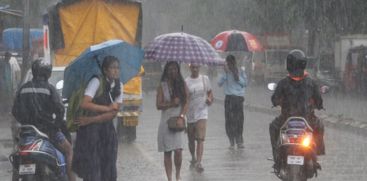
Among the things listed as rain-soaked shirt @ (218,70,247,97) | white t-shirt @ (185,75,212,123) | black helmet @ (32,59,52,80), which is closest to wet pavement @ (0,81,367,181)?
white t-shirt @ (185,75,212,123)

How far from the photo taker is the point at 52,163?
795 cm

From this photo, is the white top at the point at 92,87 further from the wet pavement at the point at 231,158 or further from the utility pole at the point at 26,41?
the utility pole at the point at 26,41

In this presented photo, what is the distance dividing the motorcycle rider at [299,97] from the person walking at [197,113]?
3.41 meters

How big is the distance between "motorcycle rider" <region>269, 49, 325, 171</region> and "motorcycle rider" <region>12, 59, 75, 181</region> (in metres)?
2.23

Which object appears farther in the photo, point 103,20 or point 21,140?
point 103,20

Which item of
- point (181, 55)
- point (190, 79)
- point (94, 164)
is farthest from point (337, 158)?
point (94, 164)

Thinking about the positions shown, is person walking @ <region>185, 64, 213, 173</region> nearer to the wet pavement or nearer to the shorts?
the shorts

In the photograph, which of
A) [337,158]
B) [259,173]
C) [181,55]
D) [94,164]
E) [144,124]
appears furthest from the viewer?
[144,124]

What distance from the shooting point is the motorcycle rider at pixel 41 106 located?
7941mm

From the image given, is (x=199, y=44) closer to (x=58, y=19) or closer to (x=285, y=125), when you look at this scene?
(x=285, y=125)

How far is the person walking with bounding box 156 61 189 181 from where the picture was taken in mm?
9812

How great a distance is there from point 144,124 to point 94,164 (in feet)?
44.3

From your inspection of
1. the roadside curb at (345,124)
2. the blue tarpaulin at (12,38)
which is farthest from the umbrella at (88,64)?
the blue tarpaulin at (12,38)

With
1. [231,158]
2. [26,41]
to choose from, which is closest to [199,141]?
[231,158]
